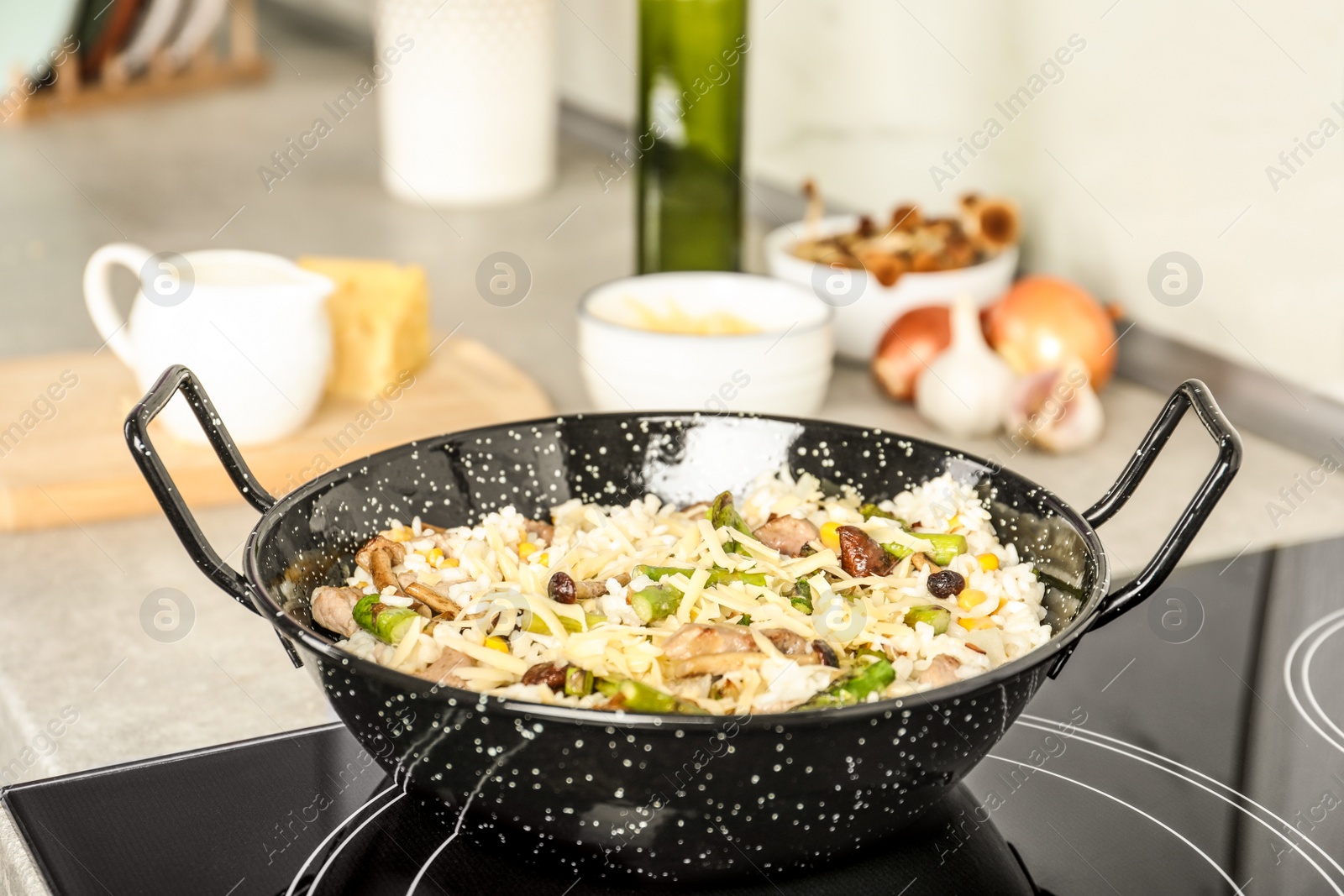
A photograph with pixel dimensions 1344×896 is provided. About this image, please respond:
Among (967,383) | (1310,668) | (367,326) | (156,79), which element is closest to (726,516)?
(1310,668)

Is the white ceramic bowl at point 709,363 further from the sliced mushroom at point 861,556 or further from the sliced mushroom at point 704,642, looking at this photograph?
the sliced mushroom at point 704,642

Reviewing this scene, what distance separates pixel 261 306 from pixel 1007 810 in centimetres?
81

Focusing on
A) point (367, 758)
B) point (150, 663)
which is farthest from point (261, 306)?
point (367, 758)

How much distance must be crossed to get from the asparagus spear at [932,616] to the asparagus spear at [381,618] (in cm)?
24

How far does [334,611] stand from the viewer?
0.68 meters

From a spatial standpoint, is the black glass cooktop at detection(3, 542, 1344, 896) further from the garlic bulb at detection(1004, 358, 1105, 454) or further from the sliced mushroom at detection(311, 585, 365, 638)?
the garlic bulb at detection(1004, 358, 1105, 454)

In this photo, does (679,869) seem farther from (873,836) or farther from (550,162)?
(550,162)

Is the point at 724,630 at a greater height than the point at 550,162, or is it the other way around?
the point at 724,630

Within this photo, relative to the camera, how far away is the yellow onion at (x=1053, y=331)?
138 centimetres

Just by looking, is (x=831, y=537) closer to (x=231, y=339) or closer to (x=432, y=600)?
(x=432, y=600)

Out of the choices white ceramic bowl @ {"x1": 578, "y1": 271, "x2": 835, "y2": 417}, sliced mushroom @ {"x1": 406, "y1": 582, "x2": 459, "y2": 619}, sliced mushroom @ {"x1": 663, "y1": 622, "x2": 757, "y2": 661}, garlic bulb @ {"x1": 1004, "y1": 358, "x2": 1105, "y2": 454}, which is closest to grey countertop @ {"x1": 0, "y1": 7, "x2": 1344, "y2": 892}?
garlic bulb @ {"x1": 1004, "y1": 358, "x2": 1105, "y2": 454}

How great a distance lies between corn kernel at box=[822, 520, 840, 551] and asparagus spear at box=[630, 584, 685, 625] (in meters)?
0.11

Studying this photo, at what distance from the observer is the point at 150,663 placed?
94 centimetres

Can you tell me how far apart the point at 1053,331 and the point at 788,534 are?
0.72 metres
